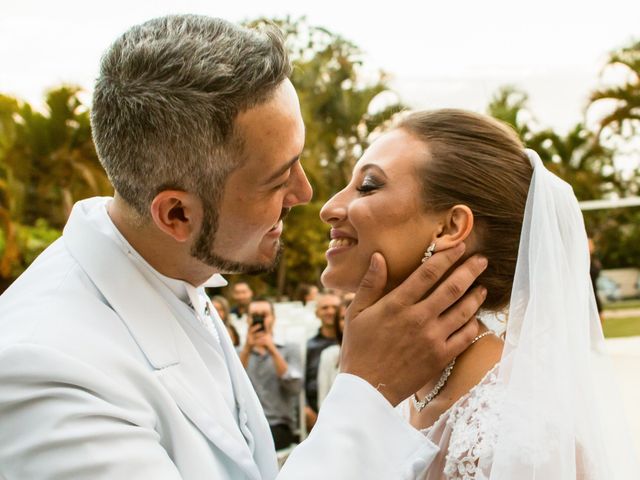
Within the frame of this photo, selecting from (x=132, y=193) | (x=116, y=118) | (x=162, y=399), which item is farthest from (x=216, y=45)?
(x=162, y=399)

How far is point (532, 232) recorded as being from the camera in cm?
272

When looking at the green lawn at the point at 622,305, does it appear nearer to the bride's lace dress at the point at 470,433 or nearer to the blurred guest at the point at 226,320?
the blurred guest at the point at 226,320

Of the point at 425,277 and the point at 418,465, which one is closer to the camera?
the point at 418,465

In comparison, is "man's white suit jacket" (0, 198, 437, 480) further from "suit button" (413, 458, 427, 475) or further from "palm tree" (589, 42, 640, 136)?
"palm tree" (589, 42, 640, 136)

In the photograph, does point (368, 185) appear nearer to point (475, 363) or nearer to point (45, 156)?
point (475, 363)

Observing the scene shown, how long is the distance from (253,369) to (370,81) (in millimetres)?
23182

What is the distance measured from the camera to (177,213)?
97.0 inches

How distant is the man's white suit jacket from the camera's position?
1.93 metres

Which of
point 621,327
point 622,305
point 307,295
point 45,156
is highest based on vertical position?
point 45,156

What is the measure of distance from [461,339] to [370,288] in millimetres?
352

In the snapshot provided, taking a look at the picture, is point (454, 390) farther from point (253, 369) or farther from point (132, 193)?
point (253, 369)

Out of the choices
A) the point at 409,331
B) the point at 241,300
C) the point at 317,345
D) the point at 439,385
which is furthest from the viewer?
the point at 241,300

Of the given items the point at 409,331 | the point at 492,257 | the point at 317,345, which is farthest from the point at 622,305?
the point at 409,331

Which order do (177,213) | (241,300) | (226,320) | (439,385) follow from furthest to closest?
(241,300), (226,320), (439,385), (177,213)
